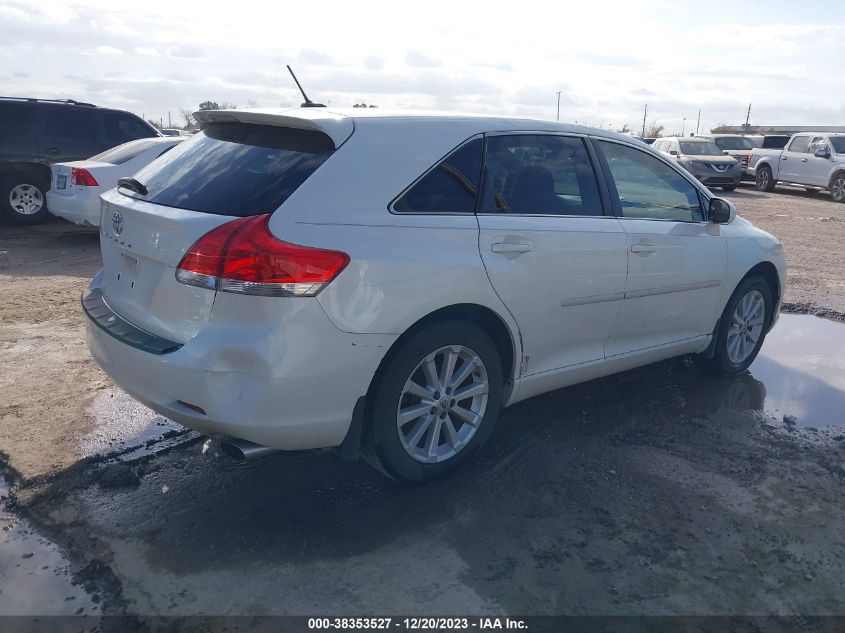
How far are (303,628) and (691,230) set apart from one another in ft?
11.4

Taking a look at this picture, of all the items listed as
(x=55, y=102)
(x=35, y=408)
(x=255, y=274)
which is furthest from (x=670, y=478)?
(x=55, y=102)

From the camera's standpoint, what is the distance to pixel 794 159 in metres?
22.0

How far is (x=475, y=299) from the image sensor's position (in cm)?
353

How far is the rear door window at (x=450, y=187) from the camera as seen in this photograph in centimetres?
343

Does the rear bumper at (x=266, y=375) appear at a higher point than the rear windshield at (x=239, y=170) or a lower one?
lower

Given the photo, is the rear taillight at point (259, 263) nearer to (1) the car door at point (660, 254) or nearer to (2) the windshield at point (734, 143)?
(1) the car door at point (660, 254)

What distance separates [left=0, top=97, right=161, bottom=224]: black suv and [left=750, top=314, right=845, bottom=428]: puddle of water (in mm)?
10590

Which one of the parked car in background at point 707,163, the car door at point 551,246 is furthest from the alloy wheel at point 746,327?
the parked car in background at point 707,163

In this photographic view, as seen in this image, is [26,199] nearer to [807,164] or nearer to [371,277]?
[371,277]

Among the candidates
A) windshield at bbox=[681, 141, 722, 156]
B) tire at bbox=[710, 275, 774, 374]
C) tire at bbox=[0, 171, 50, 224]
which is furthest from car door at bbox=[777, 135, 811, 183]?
tire at bbox=[0, 171, 50, 224]

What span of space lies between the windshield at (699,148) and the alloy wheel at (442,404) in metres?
20.5

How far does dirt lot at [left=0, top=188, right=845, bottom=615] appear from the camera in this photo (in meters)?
2.87

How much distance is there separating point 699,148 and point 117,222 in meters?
21.9

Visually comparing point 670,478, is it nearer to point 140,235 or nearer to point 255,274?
point 255,274
